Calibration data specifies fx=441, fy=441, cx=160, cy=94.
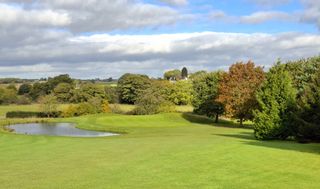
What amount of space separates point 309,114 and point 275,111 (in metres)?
2.56

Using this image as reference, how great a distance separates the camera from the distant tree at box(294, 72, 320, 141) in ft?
106

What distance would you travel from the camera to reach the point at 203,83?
80.7 metres

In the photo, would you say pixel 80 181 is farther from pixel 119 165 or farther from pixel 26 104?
pixel 26 104

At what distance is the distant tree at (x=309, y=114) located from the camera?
3222 centimetres

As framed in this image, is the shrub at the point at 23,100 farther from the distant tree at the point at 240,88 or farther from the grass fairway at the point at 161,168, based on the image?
the grass fairway at the point at 161,168

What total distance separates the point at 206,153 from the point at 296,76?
1582 inches

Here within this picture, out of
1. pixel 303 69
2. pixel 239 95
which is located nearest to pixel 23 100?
pixel 239 95

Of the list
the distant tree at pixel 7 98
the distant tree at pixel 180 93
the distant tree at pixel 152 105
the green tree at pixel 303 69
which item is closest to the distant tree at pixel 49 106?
the distant tree at pixel 152 105

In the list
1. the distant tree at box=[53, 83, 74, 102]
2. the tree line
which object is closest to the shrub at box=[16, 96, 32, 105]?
the tree line

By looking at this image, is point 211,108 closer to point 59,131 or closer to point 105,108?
point 59,131

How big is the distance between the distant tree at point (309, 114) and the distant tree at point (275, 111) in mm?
1123

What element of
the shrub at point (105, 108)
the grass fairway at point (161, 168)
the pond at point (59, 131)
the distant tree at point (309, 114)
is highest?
the distant tree at point (309, 114)

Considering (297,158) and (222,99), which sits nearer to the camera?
(297,158)

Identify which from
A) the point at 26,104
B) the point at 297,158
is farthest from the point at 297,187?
the point at 26,104
